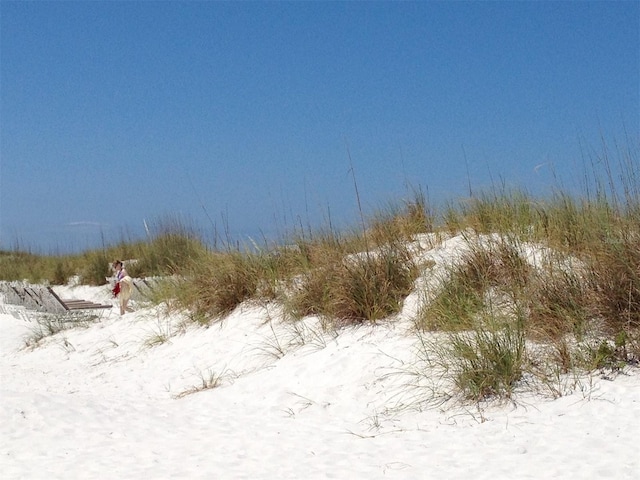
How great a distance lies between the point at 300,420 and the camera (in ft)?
18.0

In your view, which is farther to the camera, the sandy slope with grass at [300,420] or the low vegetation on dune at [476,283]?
the low vegetation on dune at [476,283]

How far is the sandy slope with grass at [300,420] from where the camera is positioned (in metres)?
4.20

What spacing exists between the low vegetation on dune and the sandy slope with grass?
9.2 inches

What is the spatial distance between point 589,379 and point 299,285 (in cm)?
386

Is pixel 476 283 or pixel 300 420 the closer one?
pixel 300 420

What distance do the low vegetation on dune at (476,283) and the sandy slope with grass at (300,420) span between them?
0.23 meters

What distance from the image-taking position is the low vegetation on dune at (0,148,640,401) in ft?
17.0

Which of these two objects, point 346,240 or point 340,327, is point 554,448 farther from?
point 346,240

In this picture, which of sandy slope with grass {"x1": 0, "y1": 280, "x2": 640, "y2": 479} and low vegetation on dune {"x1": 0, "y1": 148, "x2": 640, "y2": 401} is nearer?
sandy slope with grass {"x1": 0, "y1": 280, "x2": 640, "y2": 479}

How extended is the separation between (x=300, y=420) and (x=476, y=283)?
7.27 ft

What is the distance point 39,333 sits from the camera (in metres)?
10.5

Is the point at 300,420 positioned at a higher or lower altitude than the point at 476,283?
lower

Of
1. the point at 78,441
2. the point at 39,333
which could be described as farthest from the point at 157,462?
the point at 39,333

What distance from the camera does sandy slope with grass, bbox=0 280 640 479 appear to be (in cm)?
420
